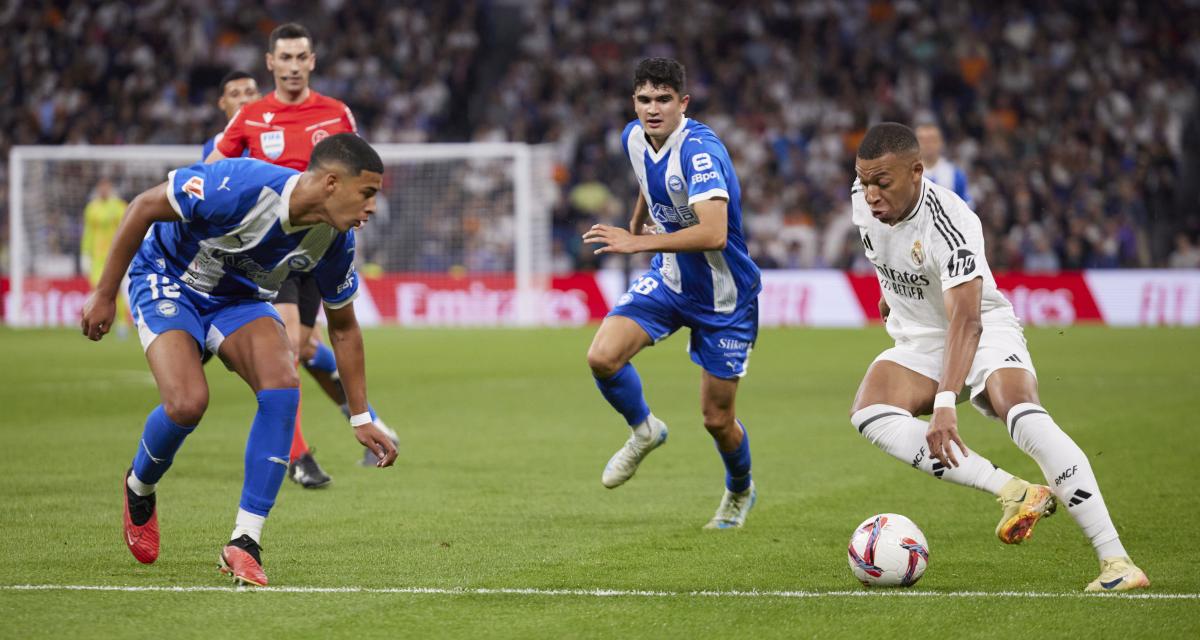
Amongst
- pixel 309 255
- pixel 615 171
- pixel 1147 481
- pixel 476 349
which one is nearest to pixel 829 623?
pixel 309 255

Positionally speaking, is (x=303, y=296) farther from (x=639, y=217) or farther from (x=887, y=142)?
(x=887, y=142)

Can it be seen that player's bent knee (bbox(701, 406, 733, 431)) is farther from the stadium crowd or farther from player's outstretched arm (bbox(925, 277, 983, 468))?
the stadium crowd

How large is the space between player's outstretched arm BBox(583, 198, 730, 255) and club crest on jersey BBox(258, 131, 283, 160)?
10.1 ft

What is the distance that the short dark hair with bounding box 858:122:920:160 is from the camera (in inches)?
249

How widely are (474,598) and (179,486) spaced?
3.81 metres

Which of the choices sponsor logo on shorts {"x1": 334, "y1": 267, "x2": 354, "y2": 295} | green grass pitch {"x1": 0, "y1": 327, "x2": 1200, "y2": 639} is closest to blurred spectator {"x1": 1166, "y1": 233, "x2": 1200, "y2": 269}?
green grass pitch {"x1": 0, "y1": 327, "x2": 1200, "y2": 639}

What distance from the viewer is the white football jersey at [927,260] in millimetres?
6285

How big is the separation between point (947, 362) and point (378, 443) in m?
2.39

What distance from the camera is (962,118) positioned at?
2748 cm

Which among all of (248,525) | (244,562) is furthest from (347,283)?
(244,562)

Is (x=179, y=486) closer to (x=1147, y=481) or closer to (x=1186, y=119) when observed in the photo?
(x=1147, y=481)

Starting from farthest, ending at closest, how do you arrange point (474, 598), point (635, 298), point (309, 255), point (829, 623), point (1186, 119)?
point (1186, 119) < point (635, 298) < point (309, 255) < point (474, 598) < point (829, 623)

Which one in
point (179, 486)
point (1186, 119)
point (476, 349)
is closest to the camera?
point (179, 486)

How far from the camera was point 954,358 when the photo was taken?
19.9 ft
